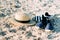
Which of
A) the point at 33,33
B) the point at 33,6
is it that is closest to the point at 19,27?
the point at 33,33

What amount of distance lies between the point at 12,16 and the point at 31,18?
22 cm

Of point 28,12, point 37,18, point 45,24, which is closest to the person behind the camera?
point 45,24

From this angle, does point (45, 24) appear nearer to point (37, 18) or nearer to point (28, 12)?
point (37, 18)

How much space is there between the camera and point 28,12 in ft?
6.82

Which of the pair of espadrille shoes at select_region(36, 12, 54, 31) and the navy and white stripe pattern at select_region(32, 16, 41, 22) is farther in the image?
the navy and white stripe pattern at select_region(32, 16, 41, 22)

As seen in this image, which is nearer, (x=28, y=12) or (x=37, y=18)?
(x=37, y=18)

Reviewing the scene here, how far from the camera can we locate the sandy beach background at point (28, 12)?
1592 millimetres

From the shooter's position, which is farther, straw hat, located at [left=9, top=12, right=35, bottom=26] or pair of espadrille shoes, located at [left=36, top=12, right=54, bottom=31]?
straw hat, located at [left=9, top=12, right=35, bottom=26]

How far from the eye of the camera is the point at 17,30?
1682 mm

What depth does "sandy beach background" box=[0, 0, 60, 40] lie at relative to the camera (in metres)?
1.59

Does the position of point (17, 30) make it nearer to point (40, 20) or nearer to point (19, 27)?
point (19, 27)

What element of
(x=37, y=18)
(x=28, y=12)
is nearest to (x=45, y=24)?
(x=37, y=18)

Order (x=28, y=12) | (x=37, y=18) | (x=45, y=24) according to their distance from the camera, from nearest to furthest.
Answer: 1. (x=45, y=24)
2. (x=37, y=18)
3. (x=28, y=12)

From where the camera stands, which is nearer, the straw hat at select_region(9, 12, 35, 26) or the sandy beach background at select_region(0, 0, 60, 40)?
the sandy beach background at select_region(0, 0, 60, 40)
